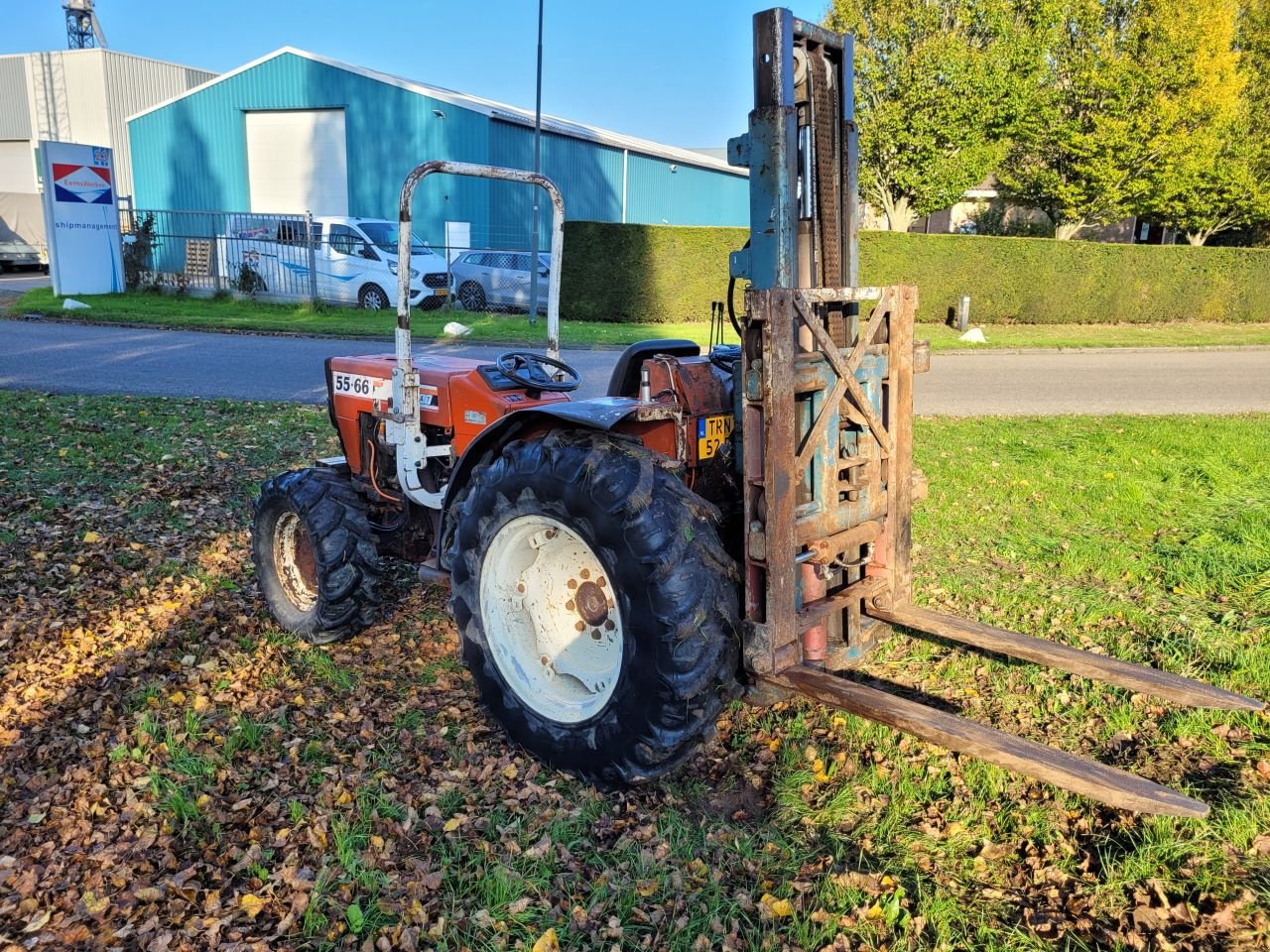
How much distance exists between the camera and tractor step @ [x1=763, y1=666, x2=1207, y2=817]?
2.87 m

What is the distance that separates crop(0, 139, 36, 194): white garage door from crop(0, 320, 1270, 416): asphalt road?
118 ft

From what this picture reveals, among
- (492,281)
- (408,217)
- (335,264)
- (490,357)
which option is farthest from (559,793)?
(335,264)

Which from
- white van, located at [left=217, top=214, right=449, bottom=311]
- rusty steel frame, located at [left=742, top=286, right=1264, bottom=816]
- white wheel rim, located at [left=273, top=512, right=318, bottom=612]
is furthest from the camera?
white van, located at [left=217, top=214, right=449, bottom=311]

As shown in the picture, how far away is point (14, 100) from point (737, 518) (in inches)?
2158

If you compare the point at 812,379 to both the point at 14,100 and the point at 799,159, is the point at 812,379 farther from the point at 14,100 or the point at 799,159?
the point at 14,100

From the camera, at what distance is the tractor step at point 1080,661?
11.9 ft

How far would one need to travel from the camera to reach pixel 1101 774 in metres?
2.94

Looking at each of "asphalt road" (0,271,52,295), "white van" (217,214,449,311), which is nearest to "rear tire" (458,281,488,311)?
"white van" (217,214,449,311)

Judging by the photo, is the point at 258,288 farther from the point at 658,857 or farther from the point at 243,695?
the point at 658,857

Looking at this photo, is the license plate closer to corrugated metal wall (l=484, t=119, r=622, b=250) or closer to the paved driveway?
corrugated metal wall (l=484, t=119, r=622, b=250)

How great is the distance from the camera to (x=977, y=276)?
22797mm

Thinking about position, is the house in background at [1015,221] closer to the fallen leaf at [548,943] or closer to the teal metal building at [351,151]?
the teal metal building at [351,151]

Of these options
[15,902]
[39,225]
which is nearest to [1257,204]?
[15,902]

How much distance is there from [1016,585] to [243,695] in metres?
4.06
